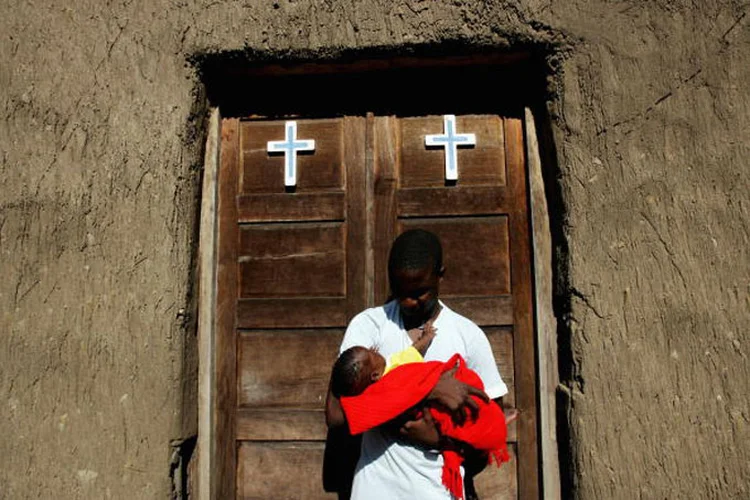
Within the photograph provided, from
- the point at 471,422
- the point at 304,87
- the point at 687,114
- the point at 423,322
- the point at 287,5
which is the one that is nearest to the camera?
the point at 471,422

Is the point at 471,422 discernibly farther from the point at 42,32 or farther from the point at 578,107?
the point at 42,32

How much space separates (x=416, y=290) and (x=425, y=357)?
0.78ft

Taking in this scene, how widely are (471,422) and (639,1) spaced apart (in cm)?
175

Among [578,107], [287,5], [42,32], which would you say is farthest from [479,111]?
[42,32]

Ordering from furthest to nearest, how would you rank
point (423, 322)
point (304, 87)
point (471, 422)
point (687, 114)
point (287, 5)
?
point (304, 87), point (287, 5), point (687, 114), point (423, 322), point (471, 422)

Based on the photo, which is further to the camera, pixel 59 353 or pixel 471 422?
pixel 59 353

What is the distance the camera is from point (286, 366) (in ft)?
9.07

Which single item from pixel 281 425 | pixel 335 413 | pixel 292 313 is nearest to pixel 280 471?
pixel 281 425

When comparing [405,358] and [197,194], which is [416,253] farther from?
[197,194]

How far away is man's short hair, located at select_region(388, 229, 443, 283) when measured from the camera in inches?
84.7

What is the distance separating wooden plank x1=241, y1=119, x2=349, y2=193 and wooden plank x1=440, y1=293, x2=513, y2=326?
2.43 ft

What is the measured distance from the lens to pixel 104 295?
257 centimetres

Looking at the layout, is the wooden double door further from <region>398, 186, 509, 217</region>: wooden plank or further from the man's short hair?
the man's short hair

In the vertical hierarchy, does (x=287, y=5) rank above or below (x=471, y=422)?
above
